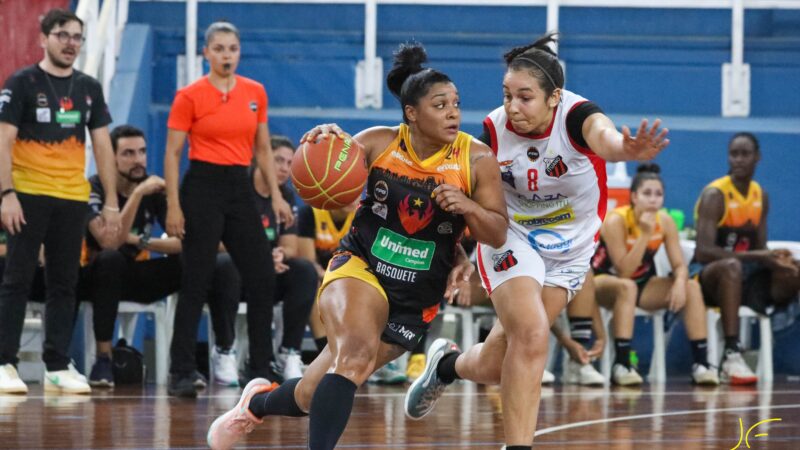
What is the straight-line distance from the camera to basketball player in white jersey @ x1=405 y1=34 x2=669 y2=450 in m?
4.15

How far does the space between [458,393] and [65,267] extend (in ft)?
7.78

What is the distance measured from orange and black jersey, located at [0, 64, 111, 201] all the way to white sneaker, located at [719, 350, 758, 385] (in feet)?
14.3

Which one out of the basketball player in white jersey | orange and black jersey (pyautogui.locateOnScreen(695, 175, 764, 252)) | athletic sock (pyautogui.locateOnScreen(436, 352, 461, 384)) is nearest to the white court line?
athletic sock (pyautogui.locateOnScreen(436, 352, 461, 384))

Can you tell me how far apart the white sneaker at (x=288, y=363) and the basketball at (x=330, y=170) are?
3.57 m

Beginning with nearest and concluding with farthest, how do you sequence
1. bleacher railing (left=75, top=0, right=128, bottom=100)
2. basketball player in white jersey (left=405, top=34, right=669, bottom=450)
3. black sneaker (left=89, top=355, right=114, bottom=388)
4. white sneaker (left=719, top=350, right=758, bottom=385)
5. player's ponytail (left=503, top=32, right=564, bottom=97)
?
basketball player in white jersey (left=405, top=34, right=669, bottom=450) → player's ponytail (left=503, top=32, right=564, bottom=97) → black sneaker (left=89, top=355, right=114, bottom=388) → white sneaker (left=719, top=350, right=758, bottom=385) → bleacher railing (left=75, top=0, right=128, bottom=100)

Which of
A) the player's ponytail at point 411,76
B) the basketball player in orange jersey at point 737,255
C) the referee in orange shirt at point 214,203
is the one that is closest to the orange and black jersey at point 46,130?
the referee in orange shirt at point 214,203

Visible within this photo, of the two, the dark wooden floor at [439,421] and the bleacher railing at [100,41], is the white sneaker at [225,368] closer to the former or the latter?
the dark wooden floor at [439,421]

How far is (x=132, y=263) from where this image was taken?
7867 millimetres

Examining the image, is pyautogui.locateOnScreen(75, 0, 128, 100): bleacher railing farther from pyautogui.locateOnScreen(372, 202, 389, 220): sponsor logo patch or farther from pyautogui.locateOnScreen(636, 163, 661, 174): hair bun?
pyautogui.locateOnScreen(372, 202, 389, 220): sponsor logo patch

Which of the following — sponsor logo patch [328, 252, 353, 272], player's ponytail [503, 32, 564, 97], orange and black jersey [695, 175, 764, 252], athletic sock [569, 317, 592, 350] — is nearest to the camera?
sponsor logo patch [328, 252, 353, 272]

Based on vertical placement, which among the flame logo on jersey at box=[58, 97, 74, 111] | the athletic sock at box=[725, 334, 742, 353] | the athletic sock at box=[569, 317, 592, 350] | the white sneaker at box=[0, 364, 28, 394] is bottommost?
the white sneaker at box=[0, 364, 28, 394]

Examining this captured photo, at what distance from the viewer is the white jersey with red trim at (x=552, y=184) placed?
14.7 feet

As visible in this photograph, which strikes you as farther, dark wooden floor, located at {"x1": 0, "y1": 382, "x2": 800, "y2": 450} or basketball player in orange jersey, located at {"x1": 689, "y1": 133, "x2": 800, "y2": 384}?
basketball player in orange jersey, located at {"x1": 689, "y1": 133, "x2": 800, "y2": 384}

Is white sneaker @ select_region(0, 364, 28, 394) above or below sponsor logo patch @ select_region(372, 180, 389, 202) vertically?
below
